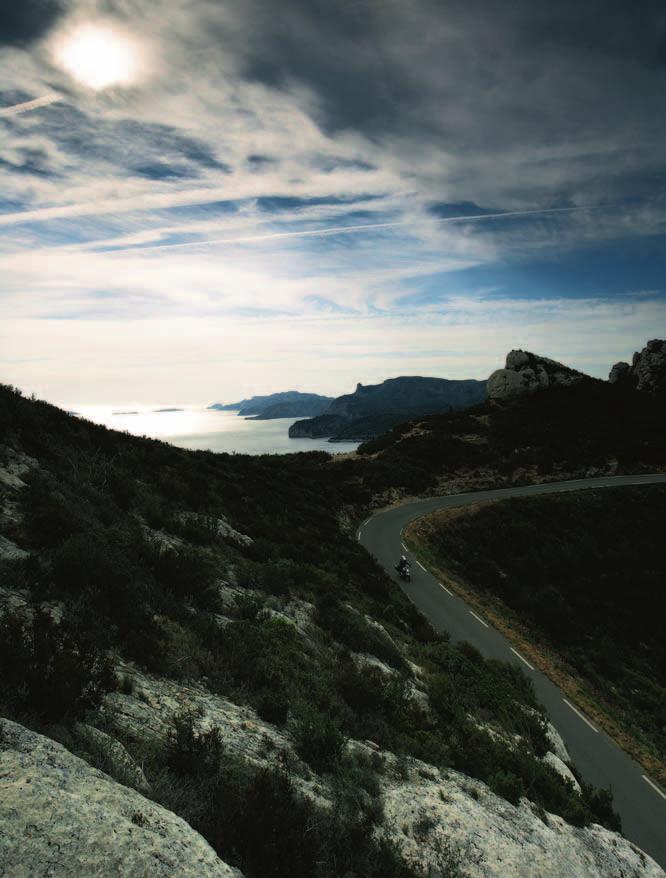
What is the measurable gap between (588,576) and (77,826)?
1276 inches

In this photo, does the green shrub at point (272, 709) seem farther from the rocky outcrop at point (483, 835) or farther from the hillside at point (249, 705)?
the rocky outcrop at point (483, 835)

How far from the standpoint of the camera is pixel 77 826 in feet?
11.3

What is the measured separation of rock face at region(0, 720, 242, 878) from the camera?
3170 mm

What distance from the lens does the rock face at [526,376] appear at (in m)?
69.1

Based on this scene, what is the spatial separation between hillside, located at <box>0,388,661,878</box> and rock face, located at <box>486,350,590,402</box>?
61.0 meters

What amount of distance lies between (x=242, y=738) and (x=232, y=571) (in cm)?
655

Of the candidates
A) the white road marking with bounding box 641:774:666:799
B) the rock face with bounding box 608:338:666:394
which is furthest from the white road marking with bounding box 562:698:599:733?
the rock face with bounding box 608:338:666:394

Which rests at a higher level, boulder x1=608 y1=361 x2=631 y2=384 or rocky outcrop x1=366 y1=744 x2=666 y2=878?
boulder x1=608 y1=361 x2=631 y2=384

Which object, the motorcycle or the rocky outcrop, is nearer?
the rocky outcrop

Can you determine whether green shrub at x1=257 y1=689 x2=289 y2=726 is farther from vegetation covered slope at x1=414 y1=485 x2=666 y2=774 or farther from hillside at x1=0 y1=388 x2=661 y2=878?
vegetation covered slope at x1=414 y1=485 x2=666 y2=774

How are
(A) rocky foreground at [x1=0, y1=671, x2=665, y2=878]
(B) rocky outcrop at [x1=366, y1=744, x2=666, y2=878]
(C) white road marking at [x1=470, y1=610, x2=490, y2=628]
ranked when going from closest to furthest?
(A) rocky foreground at [x1=0, y1=671, x2=665, y2=878] → (B) rocky outcrop at [x1=366, y1=744, x2=666, y2=878] → (C) white road marking at [x1=470, y1=610, x2=490, y2=628]

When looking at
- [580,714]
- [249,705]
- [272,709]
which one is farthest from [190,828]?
[580,714]

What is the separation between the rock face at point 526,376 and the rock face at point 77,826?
72.3 m

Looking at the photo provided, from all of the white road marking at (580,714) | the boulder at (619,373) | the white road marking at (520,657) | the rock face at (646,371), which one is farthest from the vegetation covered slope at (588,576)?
the boulder at (619,373)
